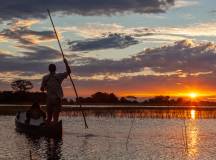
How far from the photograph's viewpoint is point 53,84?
2311 cm

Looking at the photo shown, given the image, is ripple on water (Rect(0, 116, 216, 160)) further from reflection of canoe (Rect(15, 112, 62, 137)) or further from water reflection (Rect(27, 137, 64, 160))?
reflection of canoe (Rect(15, 112, 62, 137))

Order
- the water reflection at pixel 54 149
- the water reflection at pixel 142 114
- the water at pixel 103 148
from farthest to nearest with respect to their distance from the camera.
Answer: the water reflection at pixel 142 114, the water at pixel 103 148, the water reflection at pixel 54 149

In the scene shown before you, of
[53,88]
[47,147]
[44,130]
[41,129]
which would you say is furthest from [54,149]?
[41,129]

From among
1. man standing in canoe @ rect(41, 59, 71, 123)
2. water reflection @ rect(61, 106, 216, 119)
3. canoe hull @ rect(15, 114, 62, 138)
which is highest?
man standing in canoe @ rect(41, 59, 71, 123)

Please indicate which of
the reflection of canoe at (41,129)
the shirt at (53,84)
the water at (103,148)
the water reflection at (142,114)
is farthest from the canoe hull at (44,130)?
the water reflection at (142,114)

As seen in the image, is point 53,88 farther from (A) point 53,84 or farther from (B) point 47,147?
(B) point 47,147

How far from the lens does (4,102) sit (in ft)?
334

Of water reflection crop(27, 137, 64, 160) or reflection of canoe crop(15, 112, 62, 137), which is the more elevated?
reflection of canoe crop(15, 112, 62, 137)

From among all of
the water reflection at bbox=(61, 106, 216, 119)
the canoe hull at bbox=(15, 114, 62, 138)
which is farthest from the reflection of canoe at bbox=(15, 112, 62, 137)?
the water reflection at bbox=(61, 106, 216, 119)

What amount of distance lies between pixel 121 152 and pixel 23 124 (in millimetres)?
8998

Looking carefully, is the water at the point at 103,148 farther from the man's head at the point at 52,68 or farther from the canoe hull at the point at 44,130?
the man's head at the point at 52,68

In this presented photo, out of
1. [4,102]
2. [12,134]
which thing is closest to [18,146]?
[12,134]

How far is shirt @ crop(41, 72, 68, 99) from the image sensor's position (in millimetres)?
23094

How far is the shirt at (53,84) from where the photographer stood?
23.1m
